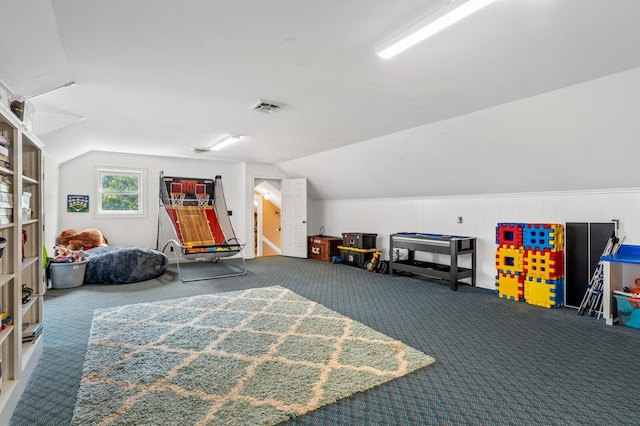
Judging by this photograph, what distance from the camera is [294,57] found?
2.65 m

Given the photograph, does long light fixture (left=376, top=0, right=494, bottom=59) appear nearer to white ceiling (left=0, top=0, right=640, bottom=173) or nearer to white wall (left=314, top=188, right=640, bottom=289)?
white ceiling (left=0, top=0, right=640, bottom=173)

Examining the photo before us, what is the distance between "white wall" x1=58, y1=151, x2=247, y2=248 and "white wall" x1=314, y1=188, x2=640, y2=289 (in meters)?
2.68

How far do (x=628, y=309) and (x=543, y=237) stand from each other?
3.67ft

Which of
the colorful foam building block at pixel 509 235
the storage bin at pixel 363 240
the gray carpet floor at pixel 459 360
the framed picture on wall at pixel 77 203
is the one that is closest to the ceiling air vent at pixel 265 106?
the gray carpet floor at pixel 459 360

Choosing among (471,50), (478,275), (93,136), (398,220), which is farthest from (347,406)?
(93,136)

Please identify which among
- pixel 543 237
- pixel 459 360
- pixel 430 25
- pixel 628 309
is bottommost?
pixel 459 360

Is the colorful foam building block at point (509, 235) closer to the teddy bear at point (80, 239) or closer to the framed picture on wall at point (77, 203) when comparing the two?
the teddy bear at point (80, 239)

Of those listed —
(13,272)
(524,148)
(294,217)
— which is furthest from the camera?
(294,217)

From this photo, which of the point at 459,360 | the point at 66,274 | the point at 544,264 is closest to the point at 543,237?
the point at 544,264

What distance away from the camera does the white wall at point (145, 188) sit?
6484mm

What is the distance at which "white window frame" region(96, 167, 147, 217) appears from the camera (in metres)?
6.77

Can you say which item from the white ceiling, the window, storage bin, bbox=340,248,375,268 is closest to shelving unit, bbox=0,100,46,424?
the white ceiling

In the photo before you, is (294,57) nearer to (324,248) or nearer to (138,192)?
(324,248)

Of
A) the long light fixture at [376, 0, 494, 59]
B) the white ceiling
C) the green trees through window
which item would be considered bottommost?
the green trees through window
